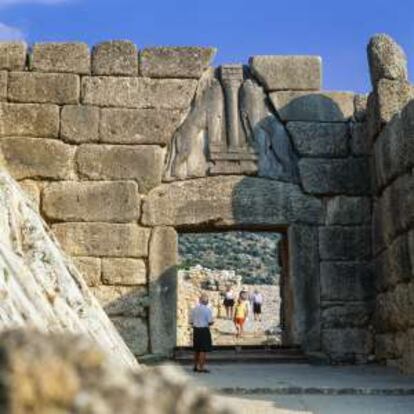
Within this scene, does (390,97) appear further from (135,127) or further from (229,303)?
(229,303)

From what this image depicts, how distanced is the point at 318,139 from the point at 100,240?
329 cm

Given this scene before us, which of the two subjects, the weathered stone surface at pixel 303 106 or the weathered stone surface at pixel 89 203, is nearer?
the weathered stone surface at pixel 89 203

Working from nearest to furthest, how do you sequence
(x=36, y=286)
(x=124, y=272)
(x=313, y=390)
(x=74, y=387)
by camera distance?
(x=74, y=387), (x=36, y=286), (x=313, y=390), (x=124, y=272)

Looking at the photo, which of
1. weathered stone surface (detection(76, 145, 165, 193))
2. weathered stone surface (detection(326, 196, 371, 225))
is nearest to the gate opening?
weathered stone surface (detection(326, 196, 371, 225))

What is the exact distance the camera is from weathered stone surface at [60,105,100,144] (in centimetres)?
1028

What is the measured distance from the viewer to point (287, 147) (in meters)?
10.6

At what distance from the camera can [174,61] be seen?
→ 416 inches

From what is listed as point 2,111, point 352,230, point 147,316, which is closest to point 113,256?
point 147,316

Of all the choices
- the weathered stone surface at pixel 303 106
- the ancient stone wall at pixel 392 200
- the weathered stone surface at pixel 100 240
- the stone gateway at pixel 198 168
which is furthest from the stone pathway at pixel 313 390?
the weathered stone surface at pixel 303 106

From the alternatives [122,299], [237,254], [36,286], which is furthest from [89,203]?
[237,254]

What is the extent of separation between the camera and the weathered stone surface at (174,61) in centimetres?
1052

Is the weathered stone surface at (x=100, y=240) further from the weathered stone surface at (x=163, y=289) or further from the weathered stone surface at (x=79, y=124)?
the weathered stone surface at (x=79, y=124)

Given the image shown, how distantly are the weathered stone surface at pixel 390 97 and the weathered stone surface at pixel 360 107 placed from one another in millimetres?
741

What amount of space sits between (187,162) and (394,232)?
2.88m
